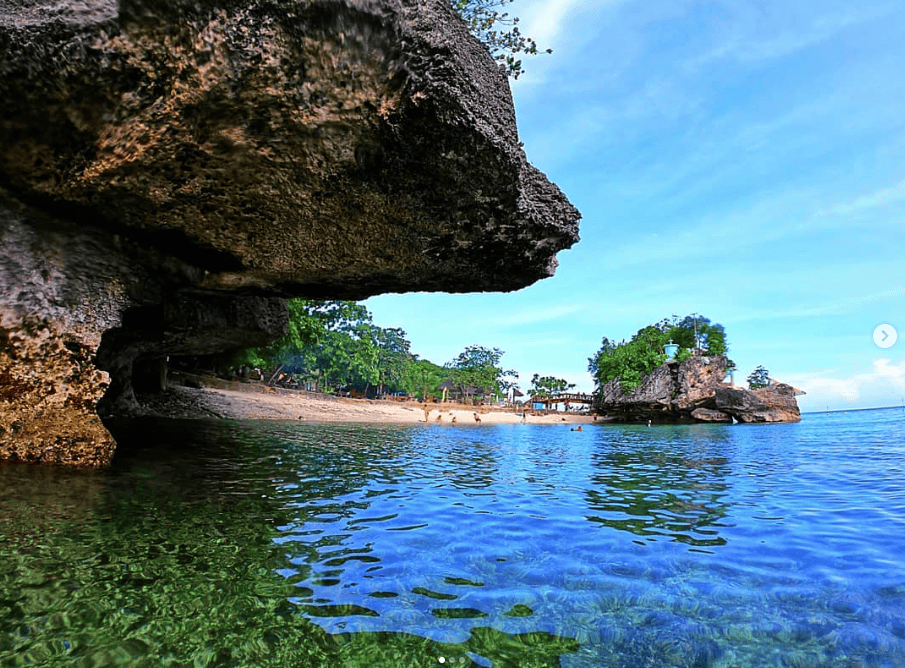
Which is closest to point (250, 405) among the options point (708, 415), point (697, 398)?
point (697, 398)

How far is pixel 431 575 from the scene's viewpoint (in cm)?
396

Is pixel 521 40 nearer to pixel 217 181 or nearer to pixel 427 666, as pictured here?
pixel 217 181

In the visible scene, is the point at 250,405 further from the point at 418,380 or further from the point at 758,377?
the point at 758,377

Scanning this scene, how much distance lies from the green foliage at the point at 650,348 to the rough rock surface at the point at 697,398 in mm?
2688

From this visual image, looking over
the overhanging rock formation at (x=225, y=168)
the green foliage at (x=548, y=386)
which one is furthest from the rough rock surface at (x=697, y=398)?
the overhanging rock formation at (x=225, y=168)

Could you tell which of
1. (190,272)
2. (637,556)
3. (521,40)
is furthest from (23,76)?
(521,40)

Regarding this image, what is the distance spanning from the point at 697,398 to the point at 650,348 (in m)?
12.9

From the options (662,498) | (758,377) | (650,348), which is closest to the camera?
(662,498)

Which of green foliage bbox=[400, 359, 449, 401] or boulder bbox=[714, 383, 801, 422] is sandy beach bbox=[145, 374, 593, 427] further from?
boulder bbox=[714, 383, 801, 422]

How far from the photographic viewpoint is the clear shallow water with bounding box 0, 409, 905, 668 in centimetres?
287

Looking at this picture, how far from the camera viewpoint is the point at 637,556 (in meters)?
4.68

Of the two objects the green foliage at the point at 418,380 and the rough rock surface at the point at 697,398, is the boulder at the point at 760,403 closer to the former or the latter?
the rough rock surface at the point at 697,398

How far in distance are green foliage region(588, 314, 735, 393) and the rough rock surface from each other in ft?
8.82

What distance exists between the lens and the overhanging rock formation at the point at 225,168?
5.43 metres
